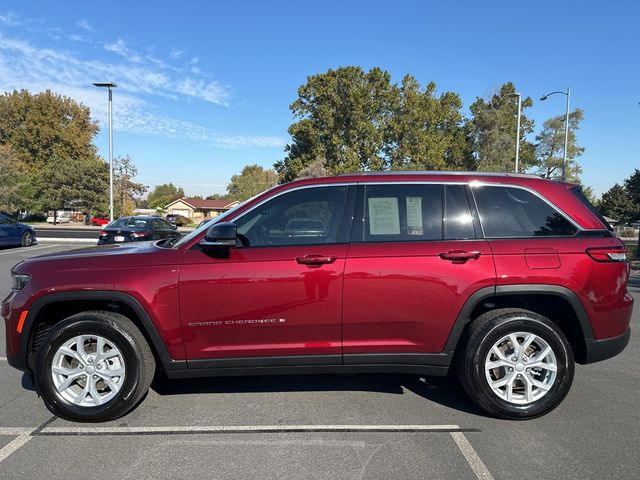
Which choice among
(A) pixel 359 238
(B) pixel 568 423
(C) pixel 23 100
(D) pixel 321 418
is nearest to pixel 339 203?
(A) pixel 359 238

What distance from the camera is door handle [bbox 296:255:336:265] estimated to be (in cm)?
338

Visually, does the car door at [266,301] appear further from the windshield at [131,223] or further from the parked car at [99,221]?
the parked car at [99,221]

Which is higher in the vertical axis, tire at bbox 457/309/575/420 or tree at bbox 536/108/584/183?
tree at bbox 536/108/584/183

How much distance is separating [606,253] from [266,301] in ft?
8.60

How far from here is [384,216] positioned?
142 inches

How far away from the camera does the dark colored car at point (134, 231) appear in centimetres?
1405

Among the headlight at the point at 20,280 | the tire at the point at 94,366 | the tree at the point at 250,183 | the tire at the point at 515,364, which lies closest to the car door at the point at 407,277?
the tire at the point at 515,364

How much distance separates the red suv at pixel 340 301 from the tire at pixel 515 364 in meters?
0.01

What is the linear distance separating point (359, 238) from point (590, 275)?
5.83 feet

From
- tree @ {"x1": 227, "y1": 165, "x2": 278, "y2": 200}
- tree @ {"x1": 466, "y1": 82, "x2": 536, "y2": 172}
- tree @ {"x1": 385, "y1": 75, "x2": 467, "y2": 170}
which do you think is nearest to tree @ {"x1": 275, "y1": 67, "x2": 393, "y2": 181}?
tree @ {"x1": 385, "y1": 75, "x2": 467, "y2": 170}

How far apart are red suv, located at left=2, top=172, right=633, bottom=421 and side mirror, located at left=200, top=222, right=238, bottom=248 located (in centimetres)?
1

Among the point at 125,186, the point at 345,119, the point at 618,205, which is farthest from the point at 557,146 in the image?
the point at 125,186

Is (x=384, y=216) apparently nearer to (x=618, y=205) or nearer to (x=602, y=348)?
(x=602, y=348)

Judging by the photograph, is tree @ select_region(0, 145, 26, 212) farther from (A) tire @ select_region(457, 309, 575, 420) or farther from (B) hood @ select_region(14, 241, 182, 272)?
(A) tire @ select_region(457, 309, 575, 420)
